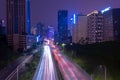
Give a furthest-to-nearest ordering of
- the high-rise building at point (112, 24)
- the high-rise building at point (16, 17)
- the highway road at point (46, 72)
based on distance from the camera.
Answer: the high-rise building at point (16, 17), the high-rise building at point (112, 24), the highway road at point (46, 72)

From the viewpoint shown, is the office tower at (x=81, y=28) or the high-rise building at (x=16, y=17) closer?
the office tower at (x=81, y=28)

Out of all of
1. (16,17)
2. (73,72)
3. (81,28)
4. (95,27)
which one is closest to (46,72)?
(73,72)

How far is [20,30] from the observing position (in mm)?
191875

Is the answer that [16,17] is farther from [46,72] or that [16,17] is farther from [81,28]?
[46,72]

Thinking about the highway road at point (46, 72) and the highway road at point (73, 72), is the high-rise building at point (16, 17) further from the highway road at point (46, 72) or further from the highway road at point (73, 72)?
the highway road at point (73, 72)

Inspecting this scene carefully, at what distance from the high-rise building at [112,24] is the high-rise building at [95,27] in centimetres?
603

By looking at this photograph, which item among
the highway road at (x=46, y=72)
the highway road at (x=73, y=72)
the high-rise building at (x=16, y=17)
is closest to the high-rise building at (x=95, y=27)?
the high-rise building at (x=16, y=17)

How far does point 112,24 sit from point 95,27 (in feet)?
60.2

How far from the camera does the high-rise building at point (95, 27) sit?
15575 centimetres

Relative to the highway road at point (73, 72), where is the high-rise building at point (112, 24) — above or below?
above

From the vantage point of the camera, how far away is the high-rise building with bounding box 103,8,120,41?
453ft

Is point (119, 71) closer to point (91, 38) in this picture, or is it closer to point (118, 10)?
point (118, 10)

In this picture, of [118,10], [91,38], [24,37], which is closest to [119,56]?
[118,10]

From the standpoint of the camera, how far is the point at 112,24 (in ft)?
464
